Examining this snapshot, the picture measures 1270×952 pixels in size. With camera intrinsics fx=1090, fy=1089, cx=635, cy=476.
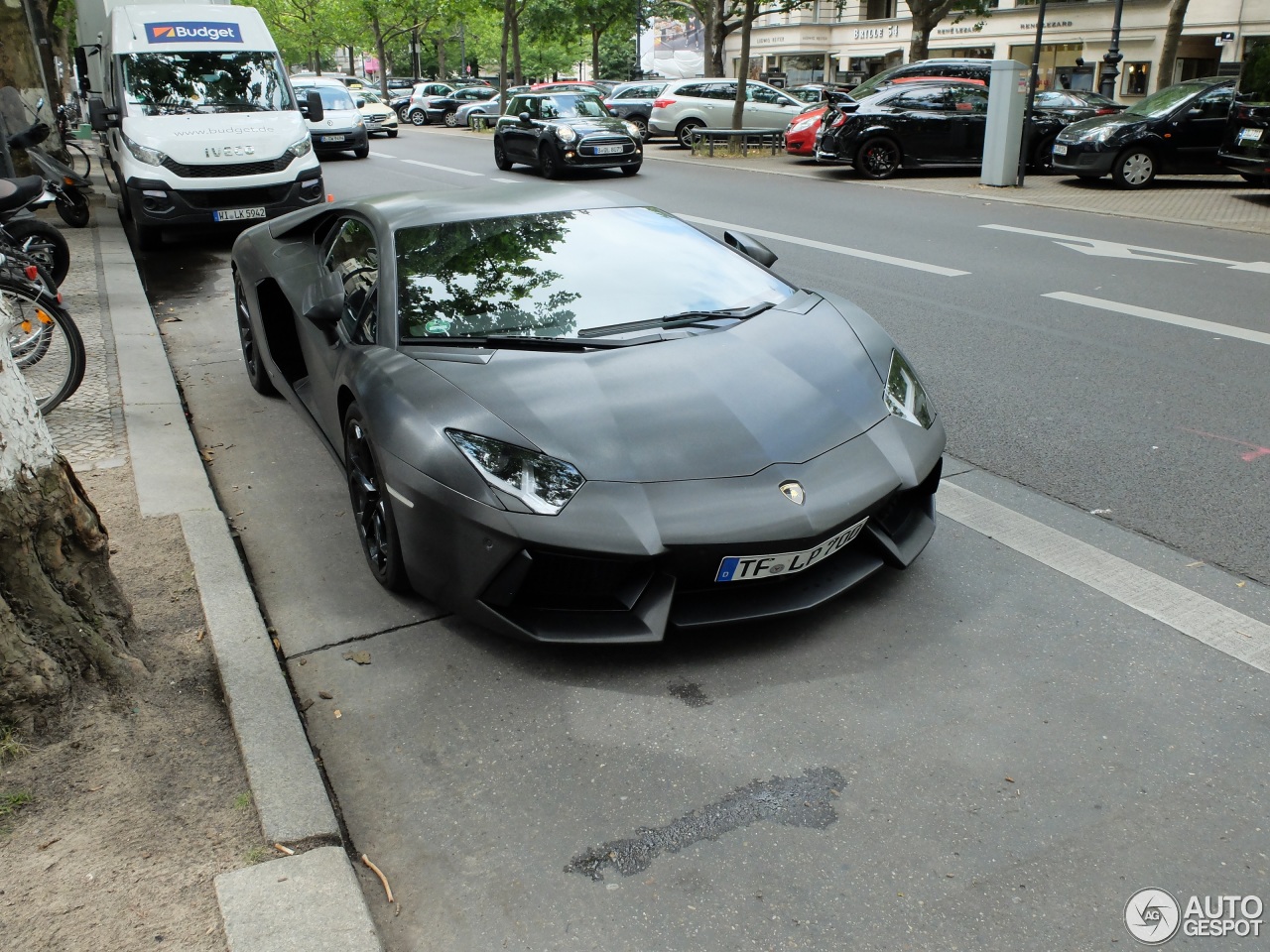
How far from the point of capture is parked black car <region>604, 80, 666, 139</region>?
28844 millimetres

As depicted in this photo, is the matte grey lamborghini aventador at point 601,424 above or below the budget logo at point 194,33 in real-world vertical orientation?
below

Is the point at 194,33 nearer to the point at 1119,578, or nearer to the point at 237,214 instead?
the point at 237,214

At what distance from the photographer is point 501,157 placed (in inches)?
802

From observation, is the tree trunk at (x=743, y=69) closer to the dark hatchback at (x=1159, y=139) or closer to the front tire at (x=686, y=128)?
the front tire at (x=686, y=128)

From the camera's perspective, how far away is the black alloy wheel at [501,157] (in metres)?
20.1

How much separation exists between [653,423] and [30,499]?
176cm

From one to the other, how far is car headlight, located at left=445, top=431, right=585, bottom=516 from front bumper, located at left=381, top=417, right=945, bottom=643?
47 mm

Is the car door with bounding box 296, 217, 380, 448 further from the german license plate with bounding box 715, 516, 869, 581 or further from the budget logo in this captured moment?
the budget logo

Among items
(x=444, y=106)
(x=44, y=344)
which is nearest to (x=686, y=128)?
(x=444, y=106)

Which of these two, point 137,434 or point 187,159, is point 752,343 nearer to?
point 137,434

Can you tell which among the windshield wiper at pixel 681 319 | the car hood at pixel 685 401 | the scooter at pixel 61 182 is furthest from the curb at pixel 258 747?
the scooter at pixel 61 182

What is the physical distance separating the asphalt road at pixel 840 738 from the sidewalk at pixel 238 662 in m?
0.13

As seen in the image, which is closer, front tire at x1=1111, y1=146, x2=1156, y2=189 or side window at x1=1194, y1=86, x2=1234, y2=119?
side window at x1=1194, y1=86, x2=1234, y2=119

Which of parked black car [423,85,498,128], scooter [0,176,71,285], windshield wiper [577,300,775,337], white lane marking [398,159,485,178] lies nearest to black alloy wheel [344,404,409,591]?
windshield wiper [577,300,775,337]
